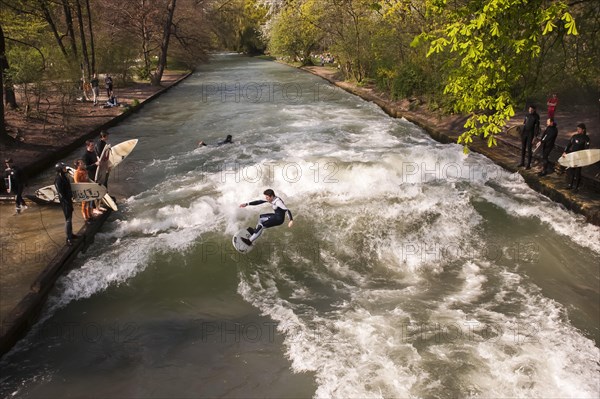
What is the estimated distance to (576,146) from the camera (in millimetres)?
11000

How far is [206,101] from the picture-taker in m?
31.3

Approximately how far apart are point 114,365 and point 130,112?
73.4 ft

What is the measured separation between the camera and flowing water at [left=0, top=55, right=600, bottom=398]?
637cm

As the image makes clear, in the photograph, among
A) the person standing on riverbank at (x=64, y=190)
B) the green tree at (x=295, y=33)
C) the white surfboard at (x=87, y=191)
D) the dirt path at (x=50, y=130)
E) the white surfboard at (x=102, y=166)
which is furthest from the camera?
the green tree at (x=295, y=33)

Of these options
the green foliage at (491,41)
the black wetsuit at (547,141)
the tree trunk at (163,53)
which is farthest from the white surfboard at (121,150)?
the tree trunk at (163,53)

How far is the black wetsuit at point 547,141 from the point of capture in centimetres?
1177

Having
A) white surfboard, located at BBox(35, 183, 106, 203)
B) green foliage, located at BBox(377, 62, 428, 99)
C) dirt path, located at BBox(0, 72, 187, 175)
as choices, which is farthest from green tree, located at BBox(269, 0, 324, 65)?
white surfboard, located at BBox(35, 183, 106, 203)

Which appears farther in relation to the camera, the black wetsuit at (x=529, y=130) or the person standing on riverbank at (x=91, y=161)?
the black wetsuit at (x=529, y=130)

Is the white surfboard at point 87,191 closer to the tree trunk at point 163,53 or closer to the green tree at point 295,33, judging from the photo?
the tree trunk at point 163,53

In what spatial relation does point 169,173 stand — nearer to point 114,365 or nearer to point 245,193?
point 245,193

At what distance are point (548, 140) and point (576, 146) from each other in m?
1.03

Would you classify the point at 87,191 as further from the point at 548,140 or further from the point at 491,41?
the point at 548,140

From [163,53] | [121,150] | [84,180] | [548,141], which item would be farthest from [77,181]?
[163,53]

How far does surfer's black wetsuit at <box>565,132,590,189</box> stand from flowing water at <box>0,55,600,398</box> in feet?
2.69
